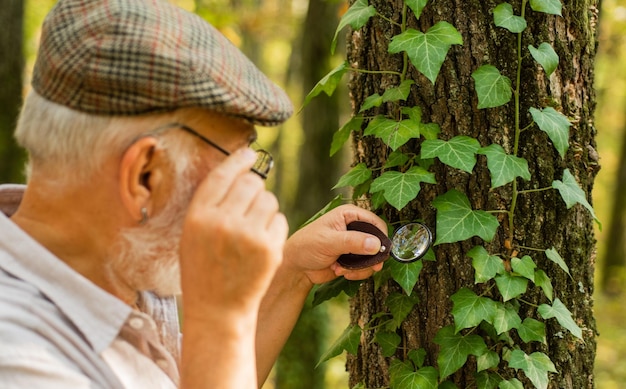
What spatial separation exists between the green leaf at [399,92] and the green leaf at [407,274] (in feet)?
1.74

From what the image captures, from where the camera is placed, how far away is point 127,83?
150 cm

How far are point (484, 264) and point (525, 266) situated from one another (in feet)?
0.43

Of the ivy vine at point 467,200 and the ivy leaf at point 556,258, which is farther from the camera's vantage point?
the ivy leaf at point 556,258

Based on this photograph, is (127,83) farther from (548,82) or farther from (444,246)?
(548,82)

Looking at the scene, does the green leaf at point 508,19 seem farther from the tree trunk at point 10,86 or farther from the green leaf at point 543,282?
the tree trunk at point 10,86

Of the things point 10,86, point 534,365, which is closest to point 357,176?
point 534,365

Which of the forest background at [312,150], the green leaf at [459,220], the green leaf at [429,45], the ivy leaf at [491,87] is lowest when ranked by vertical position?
the forest background at [312,150]

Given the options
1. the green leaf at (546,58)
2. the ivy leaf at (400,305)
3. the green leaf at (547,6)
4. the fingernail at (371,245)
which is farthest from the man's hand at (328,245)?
the green leaf at (547,6)

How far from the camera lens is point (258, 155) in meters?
1.86

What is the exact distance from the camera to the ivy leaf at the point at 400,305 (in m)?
2.26

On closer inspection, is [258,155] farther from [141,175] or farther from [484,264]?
[484,264]

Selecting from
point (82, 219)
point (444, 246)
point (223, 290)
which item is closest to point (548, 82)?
point (444, 246)

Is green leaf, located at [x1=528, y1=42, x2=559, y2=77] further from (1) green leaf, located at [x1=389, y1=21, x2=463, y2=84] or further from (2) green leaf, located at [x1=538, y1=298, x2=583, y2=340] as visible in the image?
(2) green leaf, located at [x1=538, y1=298, x2=583, y2=340]

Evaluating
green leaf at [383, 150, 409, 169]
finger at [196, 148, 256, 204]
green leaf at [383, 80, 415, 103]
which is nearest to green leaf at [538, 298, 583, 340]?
green leaf at [383, 150, 409, 169]
